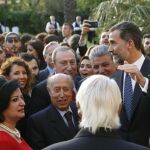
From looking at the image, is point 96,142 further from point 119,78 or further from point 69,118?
point 69,118

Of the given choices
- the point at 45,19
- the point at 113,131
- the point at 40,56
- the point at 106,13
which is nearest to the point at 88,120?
the point at 113,131

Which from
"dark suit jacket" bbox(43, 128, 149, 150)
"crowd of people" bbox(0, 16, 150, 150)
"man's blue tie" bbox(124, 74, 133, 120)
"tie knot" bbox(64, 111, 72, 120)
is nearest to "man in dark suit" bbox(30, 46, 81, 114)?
"crowd of people" bbox(0, 16, 150, 150)

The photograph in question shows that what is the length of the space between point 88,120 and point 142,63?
2179 millimetres

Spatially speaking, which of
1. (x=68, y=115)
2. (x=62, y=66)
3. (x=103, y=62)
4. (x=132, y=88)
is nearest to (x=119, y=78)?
(x=132, y=88)

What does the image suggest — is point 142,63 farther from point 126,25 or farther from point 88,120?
point 88,120

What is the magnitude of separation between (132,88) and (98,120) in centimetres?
209

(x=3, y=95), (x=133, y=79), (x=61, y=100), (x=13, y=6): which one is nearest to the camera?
(x=3, y=95)

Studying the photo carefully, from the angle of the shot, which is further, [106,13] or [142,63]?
[106,13]

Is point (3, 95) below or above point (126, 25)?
below

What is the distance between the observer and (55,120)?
19.5 ft

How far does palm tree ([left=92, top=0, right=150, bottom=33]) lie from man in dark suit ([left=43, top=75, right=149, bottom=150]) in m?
10.4

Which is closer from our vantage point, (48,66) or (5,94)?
(5,94)

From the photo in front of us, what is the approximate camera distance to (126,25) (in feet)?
19.2

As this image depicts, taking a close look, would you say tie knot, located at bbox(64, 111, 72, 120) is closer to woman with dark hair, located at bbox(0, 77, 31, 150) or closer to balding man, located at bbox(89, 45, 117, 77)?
balding man, located at bbox(89, 45, 117, 77)
